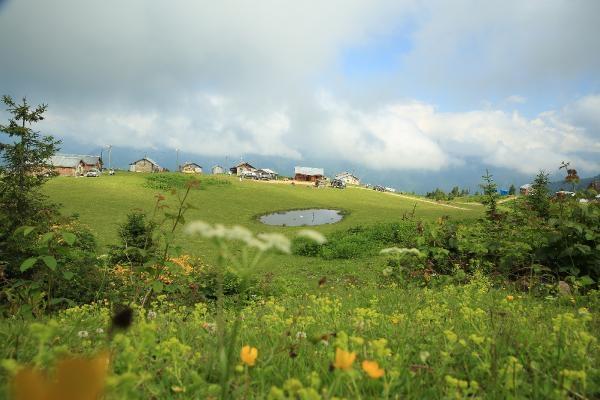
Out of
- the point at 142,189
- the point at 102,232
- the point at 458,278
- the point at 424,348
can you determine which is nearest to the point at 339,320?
the point at 424,348

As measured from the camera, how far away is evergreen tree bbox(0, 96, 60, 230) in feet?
28.7

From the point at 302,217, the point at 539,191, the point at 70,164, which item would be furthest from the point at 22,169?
the point at 70,164

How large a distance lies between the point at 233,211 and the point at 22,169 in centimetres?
2884

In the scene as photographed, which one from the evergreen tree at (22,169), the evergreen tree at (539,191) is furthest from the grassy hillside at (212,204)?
the evergreen tree at (22,169)

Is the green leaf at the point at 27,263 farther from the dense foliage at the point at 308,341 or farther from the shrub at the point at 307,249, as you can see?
the shrub at the point at 307,249

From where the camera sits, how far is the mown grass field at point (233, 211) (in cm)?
1758

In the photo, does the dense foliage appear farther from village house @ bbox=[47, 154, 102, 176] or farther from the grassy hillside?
village house @ bbox=[47, 154, 102, 176]

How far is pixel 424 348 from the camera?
122 inches

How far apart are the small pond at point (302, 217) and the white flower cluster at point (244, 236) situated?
3204 cm

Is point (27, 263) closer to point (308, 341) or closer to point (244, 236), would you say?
point (308, 341)

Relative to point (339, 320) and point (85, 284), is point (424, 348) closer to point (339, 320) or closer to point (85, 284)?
point (339, 320)

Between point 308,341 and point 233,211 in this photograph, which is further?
point 233,211

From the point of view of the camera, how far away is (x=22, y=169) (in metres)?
9.25

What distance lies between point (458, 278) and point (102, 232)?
22.0 m
